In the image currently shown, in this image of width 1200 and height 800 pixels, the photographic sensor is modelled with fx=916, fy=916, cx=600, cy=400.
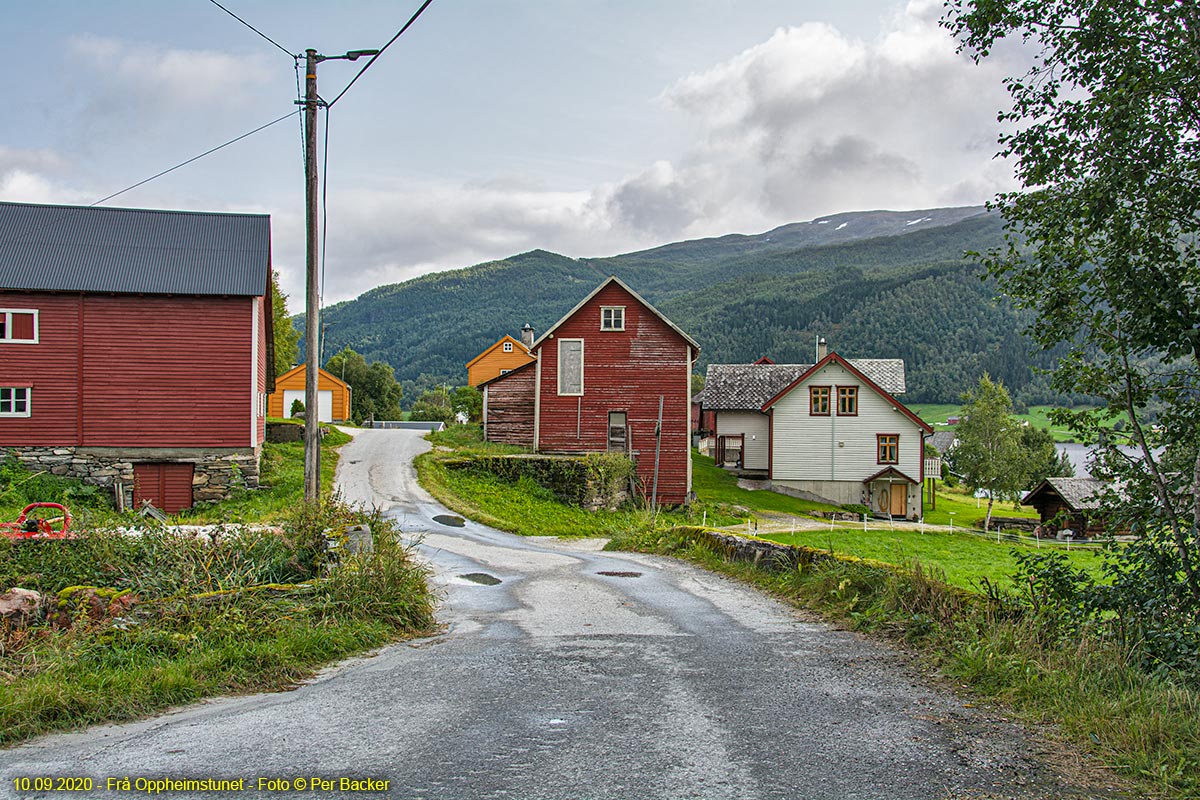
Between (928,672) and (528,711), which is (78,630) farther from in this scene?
(928,672)

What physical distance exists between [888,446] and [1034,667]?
42587 millimetres

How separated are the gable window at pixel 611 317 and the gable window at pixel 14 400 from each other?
827 inches

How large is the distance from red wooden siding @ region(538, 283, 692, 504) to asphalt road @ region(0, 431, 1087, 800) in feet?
95.3

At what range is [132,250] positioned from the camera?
2848 cm

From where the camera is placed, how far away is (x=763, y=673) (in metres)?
7.54

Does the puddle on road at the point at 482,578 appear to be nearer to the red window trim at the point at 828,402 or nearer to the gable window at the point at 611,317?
the gable window at the point at 611,317

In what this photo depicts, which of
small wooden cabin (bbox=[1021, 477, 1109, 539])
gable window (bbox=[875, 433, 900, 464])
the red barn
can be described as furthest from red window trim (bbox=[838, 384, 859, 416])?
the red barn

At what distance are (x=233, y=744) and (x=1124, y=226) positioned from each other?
8.18m

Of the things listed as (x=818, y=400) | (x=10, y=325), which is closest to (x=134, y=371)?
(x=10, y=325)

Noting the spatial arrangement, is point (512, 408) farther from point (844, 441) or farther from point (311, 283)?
point (311, 283)

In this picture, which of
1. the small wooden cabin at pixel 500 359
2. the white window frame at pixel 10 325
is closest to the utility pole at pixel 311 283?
the white window frame at pixel 10 325

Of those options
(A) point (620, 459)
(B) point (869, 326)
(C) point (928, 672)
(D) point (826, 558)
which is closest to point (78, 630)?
(C) point (928, 672)

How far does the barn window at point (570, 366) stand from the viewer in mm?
38969

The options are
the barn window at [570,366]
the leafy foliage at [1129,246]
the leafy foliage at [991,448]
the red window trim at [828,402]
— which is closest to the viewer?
the leafy foliage at [1129,246]
